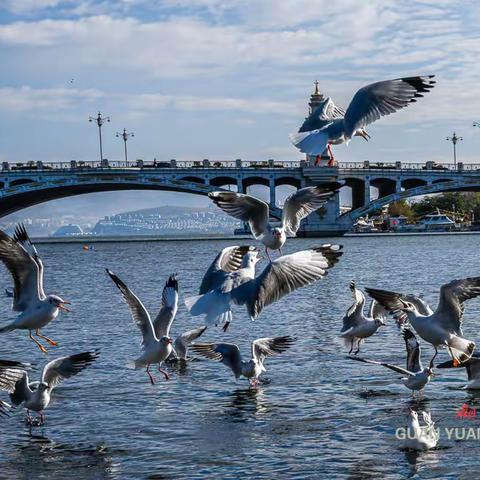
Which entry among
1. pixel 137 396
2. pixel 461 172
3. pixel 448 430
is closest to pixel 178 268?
pixel 137 396

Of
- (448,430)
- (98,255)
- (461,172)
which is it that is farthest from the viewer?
(461,172)

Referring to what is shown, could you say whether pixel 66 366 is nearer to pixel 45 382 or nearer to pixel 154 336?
pixel 45 382

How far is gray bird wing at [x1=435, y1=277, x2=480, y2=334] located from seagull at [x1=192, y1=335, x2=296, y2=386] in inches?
180

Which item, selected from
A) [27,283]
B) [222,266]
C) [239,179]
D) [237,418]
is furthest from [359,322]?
[239,179]

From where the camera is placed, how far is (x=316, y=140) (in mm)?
19562

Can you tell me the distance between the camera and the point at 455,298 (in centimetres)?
1844

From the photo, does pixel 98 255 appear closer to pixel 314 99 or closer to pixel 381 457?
pixel 314 99

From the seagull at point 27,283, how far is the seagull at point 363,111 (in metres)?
5.08

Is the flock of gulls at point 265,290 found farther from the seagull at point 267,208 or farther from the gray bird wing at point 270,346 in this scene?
the gray bird wing at point 270,346

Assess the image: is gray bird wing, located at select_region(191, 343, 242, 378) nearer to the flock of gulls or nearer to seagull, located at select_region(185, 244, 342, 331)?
the flock of gulls

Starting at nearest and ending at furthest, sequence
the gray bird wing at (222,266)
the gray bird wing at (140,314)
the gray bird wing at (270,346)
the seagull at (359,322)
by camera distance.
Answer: the gray bird wing at (222,266)
the gray bird wing at (140,314)
the gray bird wing at (270,346)
the seagull at (359,322)

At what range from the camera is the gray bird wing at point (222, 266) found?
18034mm

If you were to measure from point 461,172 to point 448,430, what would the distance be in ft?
403

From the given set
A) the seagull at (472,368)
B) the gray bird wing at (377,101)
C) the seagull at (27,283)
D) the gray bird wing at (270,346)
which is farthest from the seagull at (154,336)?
the seagull at (472,368)
